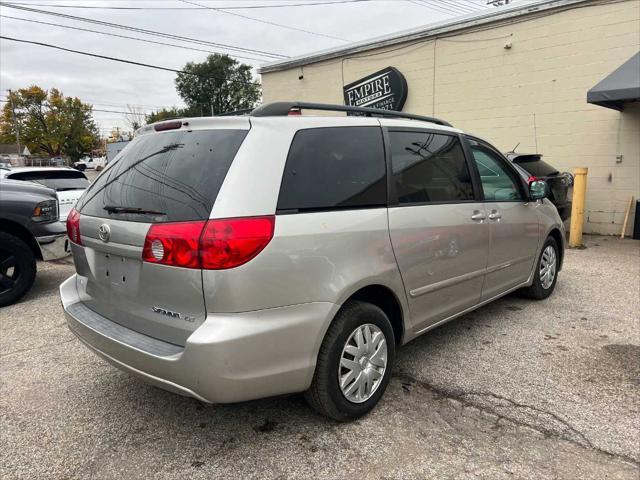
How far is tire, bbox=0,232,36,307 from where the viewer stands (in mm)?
4996

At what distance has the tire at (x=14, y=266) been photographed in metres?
5.00

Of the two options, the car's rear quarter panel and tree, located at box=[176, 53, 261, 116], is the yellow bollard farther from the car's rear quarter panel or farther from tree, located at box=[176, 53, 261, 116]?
tree, located at box=[176, 53, 261, 116]

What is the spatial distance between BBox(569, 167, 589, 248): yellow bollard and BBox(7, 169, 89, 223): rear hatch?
8184 mm

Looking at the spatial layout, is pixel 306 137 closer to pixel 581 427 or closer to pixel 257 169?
pixel 257 169

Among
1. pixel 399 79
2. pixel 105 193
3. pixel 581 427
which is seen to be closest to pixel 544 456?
pixel 581 427

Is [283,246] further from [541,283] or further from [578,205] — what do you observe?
[578,205]

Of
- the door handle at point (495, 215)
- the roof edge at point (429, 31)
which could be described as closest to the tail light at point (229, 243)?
the door handle at point (495, 215)

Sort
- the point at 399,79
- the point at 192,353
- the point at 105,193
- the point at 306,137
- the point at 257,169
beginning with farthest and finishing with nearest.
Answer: the point at 399,79 < the point at 105,193 < the point at 306,137 < the point at 257,169 < the point at 192,353

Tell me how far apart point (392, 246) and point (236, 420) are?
1.38 metres

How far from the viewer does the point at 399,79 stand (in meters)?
11.9

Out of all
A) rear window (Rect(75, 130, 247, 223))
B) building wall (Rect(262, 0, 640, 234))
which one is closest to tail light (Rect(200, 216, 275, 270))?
rear window (Rect(75, 130, 247, 223))

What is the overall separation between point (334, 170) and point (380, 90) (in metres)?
10.7

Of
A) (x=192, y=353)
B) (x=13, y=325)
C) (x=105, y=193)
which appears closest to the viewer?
(x=192, y=353)

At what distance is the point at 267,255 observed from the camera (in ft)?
7.14
